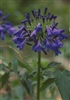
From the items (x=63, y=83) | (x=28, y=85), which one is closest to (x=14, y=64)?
(x=28, y=85)

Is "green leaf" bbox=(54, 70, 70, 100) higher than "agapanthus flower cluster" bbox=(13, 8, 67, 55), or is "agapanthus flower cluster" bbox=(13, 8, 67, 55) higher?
"agapanthus flower cluster" bbox=(13, 8, 67, 55)

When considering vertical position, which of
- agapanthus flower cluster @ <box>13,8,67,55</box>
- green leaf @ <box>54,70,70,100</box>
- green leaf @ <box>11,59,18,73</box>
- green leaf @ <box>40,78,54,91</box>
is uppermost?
agapanthus flower cluster @ <box>13,8,67,55</box>

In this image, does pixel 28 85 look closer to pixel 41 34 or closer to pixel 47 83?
pixel 47 83

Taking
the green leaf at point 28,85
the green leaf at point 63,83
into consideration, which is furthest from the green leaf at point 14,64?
the green leaf at point 63,83

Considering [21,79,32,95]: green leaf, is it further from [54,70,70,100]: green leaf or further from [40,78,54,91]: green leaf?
[54,70,70,100]: green leaf

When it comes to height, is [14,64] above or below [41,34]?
below

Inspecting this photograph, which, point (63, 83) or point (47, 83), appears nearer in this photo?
point (63, 83)

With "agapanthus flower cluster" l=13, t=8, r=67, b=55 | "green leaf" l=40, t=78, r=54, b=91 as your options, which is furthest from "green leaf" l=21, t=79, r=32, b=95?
"agapanthus flower cluster" l=13, t=8, r=67, b=55
